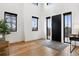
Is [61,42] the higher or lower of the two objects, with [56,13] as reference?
lower

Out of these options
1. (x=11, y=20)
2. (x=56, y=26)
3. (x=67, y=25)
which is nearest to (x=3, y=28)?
(x=11, y=20)

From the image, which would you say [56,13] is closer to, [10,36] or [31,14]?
[31,14]

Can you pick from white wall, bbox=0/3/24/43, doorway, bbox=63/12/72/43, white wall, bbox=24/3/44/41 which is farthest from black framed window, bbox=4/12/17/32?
doorway, bbox=63/12/72/43

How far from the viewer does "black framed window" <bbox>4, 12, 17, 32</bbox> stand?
6.07 ft

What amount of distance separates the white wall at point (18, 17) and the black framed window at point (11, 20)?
2.2 inches

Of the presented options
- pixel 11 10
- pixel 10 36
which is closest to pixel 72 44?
pixel 10 36

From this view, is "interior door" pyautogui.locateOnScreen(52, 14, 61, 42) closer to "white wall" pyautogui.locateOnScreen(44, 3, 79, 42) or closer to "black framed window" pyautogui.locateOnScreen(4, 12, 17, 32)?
"white wall" pyautogui.locateOnScreen(44, 3, 79, 42)

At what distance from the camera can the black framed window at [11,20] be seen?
185cm

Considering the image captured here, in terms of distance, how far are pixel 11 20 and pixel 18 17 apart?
0.46 ft

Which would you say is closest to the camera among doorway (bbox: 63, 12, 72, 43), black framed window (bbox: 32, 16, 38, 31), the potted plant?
the potted plant

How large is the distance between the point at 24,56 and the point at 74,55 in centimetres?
91

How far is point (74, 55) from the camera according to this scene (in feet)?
6.20

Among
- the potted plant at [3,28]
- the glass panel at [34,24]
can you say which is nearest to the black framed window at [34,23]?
the glass panel at [34,24]

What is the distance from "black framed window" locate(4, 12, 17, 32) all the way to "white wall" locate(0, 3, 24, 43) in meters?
0.06
